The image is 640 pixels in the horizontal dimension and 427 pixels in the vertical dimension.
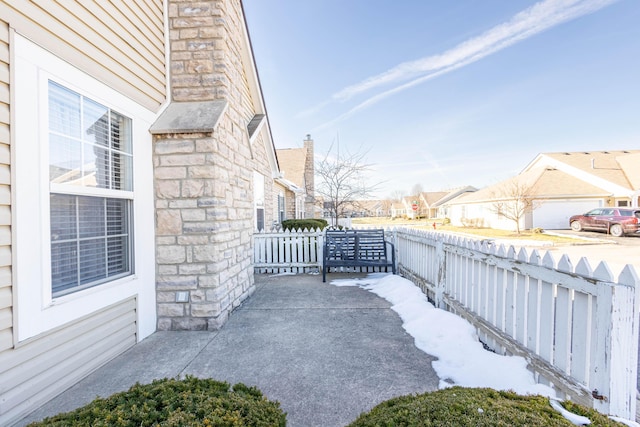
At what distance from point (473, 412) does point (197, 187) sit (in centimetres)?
361

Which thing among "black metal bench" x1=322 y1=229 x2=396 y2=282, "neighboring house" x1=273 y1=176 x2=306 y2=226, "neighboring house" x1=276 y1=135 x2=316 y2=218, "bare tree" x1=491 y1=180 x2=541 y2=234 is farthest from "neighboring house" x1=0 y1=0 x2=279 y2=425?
"bare tree" x1=491 y1=180 x2=541 y2=234

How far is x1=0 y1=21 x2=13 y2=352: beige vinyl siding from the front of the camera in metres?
1.91

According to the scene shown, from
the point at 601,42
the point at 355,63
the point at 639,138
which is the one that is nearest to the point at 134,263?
the point at 355,63

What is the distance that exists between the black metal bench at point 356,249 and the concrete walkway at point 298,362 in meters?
1.89

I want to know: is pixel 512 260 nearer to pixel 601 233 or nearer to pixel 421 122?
pixel 421 122

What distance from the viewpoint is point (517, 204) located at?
19.5m

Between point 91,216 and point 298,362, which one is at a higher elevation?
point 91,216

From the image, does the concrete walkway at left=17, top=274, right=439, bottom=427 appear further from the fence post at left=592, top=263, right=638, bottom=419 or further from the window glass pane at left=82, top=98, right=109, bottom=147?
the window glass pane at left=82, top=98, right=109, bottom=147

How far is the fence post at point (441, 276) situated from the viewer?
4164mm

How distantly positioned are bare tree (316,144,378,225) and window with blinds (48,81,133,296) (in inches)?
391

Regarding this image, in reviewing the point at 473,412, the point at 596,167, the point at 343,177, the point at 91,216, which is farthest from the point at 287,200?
the point at 596,167

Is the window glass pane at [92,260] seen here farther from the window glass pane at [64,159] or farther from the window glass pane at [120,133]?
the window glass pane at [120,133]

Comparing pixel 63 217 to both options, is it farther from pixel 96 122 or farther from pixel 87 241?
pixel 96 122

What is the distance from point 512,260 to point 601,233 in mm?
22265
